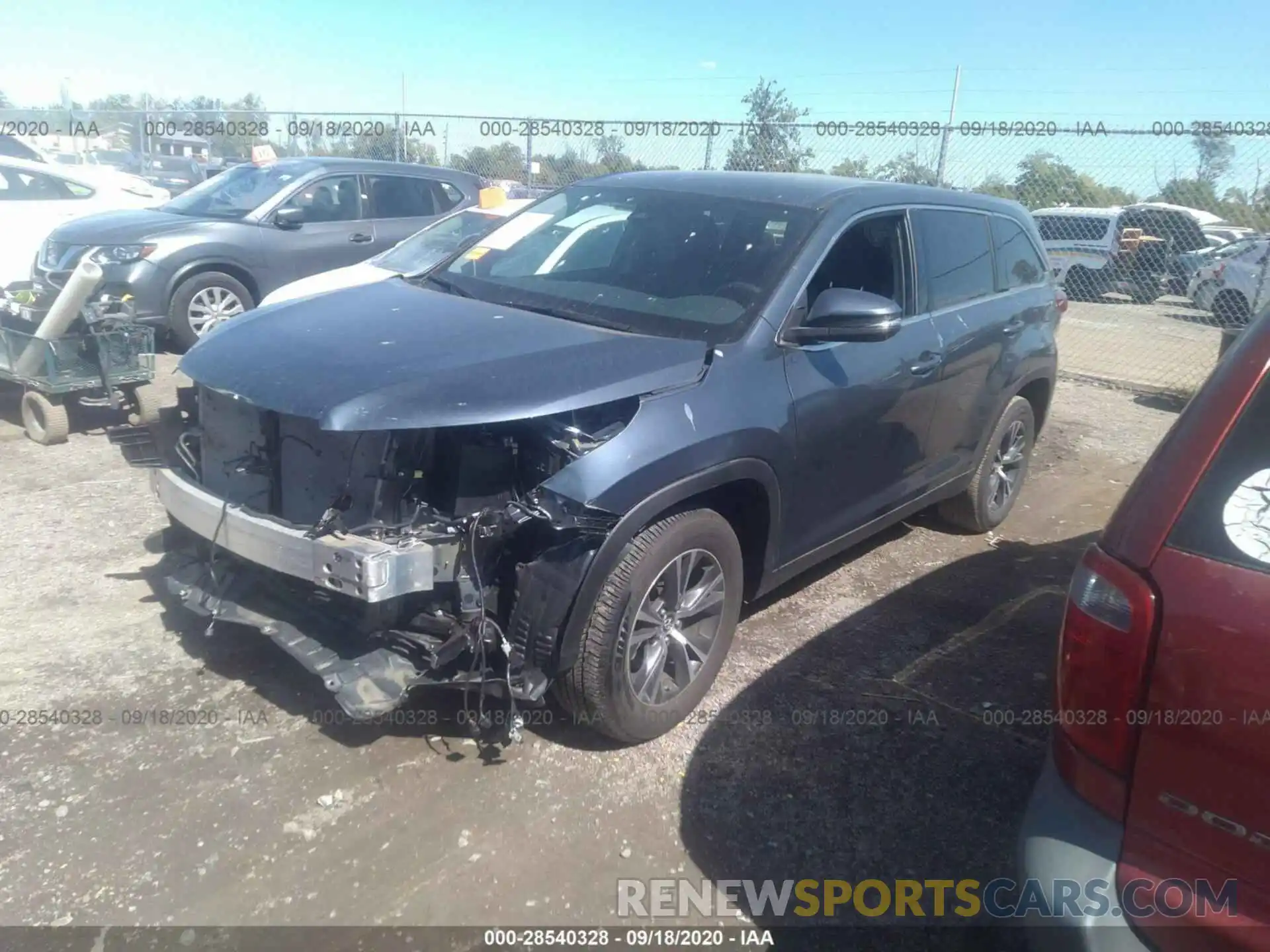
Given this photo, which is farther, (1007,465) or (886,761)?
(1007,465)

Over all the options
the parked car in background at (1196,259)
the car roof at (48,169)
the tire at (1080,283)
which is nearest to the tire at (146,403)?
the car roof at (48,169)

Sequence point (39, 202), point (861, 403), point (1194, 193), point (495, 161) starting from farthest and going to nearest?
point (495, 161) < point (1194, 193) < point (39, 202) < point (861, 403)

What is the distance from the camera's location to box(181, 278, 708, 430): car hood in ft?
9.11

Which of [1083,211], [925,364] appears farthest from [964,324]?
[1083,211]

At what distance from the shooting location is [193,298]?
26.8ft

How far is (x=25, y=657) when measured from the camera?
3.71m

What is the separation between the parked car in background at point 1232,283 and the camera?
39.5 ft

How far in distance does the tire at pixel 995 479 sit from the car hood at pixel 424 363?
255cm

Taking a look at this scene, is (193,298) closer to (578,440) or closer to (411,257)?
(411,257)

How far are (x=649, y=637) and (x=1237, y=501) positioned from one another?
1.87 m

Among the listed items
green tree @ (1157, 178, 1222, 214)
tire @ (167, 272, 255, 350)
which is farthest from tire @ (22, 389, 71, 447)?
green tree @ (1157, 178, 1222, 214)

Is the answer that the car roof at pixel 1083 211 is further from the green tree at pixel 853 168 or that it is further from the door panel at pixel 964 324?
the door panel at pixel 964 324

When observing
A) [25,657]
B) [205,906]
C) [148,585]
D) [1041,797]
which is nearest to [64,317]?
[148,585]

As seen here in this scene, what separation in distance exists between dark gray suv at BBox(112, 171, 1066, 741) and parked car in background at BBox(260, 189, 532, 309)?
3370 millimetres
